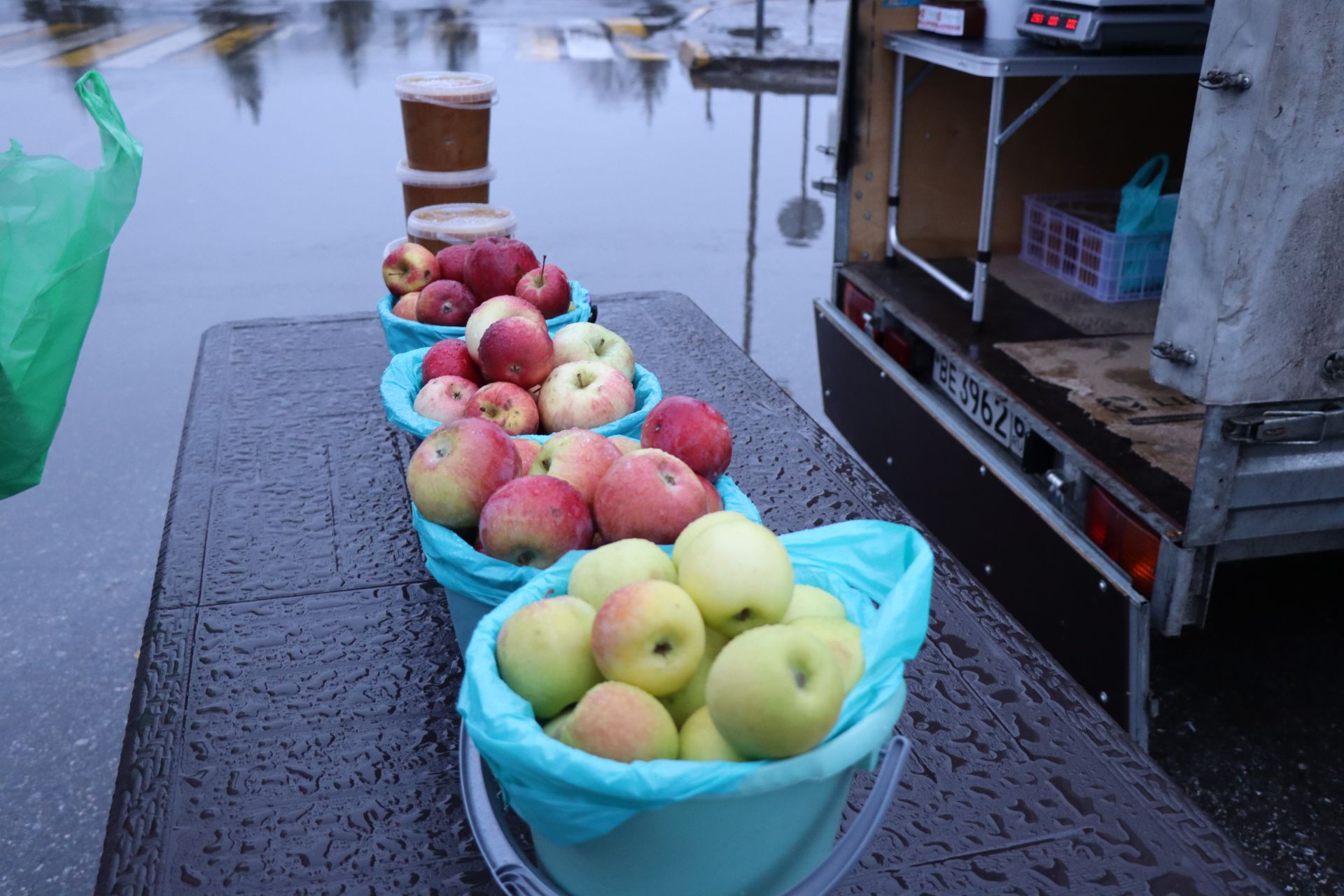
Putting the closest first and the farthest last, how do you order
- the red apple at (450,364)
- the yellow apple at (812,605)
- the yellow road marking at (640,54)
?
the yellow apple at (812,605) → the red apple at (450,364) → the yellow road marking at (640,54)

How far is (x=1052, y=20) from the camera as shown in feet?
10.9

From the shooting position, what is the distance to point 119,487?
4266mm

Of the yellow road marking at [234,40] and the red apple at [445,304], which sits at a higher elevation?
the red apple at [445,304]

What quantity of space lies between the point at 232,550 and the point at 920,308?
2327 millimetres

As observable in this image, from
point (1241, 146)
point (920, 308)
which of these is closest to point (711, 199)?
point (920, 308)

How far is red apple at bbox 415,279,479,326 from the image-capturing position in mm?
2125

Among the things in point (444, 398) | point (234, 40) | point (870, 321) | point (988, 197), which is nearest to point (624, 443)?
point (444, 398)

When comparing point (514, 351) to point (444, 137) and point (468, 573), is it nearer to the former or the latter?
point (468, 573)

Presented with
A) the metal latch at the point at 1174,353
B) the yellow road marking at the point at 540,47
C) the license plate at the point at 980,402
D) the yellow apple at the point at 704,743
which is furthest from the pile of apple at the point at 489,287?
the yellow road marking at the point at 540,47

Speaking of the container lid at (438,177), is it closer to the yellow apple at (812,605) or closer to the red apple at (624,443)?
the red apple at (624,443)

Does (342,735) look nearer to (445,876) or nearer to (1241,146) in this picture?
(445,876)

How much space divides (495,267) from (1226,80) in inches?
49.7

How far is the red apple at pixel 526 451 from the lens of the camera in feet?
5.06

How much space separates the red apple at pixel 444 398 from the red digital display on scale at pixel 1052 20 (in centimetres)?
227
